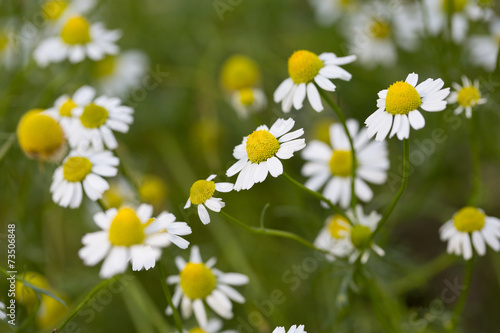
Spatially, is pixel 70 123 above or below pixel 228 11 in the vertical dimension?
above

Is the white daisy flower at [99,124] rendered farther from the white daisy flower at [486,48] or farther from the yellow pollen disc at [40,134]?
the white daisy flower at [486,48]

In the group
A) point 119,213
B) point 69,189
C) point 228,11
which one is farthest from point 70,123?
point 228,11

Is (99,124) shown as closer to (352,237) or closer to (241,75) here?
(352,237)

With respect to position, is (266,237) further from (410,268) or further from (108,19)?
(108,19)

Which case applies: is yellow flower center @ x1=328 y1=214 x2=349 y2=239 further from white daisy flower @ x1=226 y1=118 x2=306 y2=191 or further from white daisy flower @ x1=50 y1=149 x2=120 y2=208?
white daisy flower @ x1=50 y1=149 x2=120 y2=208

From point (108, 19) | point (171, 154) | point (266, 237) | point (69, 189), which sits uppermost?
point (69, 189)

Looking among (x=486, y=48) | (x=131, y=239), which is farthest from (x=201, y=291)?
(x=486, y=48)

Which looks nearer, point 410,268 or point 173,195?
point 410,268
